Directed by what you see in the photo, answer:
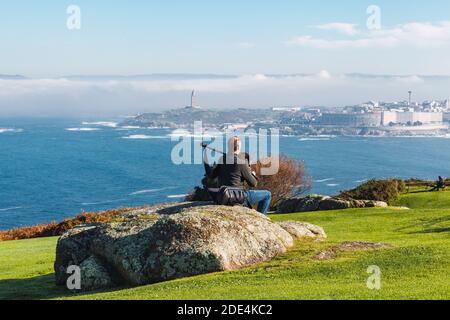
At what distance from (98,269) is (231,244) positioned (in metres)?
3.30

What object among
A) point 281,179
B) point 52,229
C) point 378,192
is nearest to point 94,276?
point 52,229

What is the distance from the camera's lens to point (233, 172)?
56.5 ft

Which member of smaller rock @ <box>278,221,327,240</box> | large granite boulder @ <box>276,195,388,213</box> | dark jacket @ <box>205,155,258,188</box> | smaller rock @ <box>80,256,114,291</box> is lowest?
large granite boulder @ <box>276,195,388,213</box>

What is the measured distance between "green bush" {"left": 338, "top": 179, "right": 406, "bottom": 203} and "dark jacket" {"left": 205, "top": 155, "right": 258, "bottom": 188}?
20899mm

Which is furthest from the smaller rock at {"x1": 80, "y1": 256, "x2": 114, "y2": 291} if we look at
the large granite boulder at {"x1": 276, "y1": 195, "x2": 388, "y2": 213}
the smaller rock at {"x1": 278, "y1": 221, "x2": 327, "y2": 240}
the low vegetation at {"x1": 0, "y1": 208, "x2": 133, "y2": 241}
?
the large granite boulder at {"x1": 276, "y1": 195, "x2": 388, "y2": 213}

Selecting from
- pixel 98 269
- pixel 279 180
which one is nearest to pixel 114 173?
pixel 279 180

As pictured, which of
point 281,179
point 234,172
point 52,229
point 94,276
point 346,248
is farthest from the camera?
point 281,179

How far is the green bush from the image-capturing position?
121 ft

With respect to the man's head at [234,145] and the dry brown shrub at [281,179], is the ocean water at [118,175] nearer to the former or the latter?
the dry brown shrub at [281,179]

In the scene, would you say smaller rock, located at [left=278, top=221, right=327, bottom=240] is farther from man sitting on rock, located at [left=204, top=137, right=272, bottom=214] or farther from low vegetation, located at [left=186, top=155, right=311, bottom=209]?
low vegetation, located at [left=186, top=155, right=311, bottom=209]

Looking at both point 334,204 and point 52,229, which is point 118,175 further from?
point 334,204

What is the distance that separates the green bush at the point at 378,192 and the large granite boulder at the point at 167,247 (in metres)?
22.4

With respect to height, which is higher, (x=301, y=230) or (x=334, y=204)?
(x=301, y=230)

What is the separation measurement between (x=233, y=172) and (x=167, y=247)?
387cm
